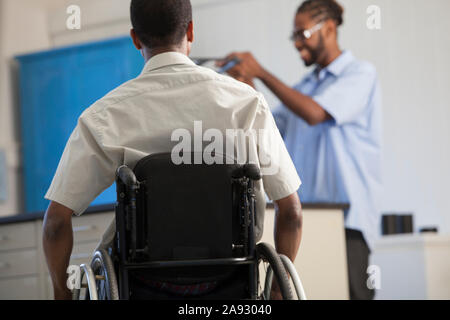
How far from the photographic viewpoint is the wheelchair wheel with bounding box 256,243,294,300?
1.16 meters

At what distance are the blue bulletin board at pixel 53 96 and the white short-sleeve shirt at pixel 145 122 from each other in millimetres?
3355

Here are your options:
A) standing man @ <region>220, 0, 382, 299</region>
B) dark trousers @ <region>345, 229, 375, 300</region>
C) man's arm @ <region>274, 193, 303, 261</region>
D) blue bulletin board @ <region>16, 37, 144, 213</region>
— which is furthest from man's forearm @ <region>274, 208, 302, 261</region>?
blue bulletin board @ <region>16, 37, 144, 213</region>

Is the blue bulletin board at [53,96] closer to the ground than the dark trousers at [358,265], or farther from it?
farther from it

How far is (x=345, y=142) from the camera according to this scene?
411cm

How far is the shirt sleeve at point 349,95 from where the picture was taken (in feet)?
13.4

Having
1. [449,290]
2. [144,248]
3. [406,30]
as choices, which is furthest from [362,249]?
[144,248]

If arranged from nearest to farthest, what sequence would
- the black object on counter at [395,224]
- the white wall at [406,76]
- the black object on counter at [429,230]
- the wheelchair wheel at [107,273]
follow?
the wheelchair wheel at [107,273], the black object on counter at [429,230], the black object on counter at [395,224], the white wall at [406,76]

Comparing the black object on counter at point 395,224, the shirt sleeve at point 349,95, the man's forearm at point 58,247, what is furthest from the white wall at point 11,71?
the man's forearm at point 58,247

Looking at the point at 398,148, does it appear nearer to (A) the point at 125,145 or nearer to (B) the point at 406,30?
(B) the point at 406,30

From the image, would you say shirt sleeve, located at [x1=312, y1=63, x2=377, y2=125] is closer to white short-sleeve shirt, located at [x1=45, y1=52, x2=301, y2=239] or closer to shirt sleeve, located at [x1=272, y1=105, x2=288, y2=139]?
shirt sleeve, located at [x1=272, y1=105, x2=288, y2=139]

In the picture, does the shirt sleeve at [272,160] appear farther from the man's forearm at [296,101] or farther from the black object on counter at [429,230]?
the man's forearm at [296,101]

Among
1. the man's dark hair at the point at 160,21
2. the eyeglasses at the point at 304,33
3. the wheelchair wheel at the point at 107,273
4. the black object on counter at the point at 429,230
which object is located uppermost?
the eyeglasses at the point at 304,33

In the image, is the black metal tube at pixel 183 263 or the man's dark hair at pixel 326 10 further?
the man's dark hair at pixel 326 10

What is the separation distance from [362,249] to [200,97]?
284cm
